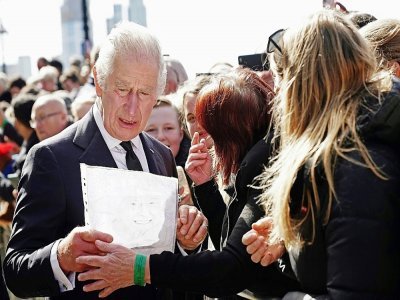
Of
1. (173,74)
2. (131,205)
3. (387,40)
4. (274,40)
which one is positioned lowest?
(173,74)

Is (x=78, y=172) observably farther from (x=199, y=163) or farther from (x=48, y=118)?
(x=48, y=118)

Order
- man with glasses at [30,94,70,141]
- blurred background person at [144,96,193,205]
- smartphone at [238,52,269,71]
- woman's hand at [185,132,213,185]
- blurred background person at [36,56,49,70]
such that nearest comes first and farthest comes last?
woman's hand at [185,132,213,185], smartphone at [238,52,269,71], blurred background person at [144,96,193,205], man with glasses at [30,94,70,141], blurred background person at [36,56,49,70]

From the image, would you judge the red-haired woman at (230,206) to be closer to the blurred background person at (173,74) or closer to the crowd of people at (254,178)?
the crowd of people at (254,178)

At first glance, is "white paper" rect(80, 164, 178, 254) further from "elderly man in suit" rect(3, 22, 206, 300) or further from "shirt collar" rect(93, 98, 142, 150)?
"shirt collar" rect(93, 98, 142, 150)

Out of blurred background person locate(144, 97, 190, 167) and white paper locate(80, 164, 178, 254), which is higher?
white paper locate(80, 164, 178, 254)

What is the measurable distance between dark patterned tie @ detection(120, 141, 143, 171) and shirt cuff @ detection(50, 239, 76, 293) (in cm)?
57

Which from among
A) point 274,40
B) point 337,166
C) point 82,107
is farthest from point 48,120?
point 337,166

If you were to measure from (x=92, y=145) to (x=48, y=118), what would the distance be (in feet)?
11.7

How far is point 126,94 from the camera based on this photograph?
134 inches

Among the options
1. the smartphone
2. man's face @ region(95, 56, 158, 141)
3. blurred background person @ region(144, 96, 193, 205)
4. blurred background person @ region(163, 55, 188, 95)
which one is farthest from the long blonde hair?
blurred background person @ region(163, 55, 188, 95)

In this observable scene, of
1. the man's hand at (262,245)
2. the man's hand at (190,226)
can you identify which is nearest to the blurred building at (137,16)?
the man's hand at (190,226)

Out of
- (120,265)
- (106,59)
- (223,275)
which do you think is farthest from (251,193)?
(106,59)

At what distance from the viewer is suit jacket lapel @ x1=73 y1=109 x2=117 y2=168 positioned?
3.35 m

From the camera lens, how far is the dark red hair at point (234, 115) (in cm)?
345
